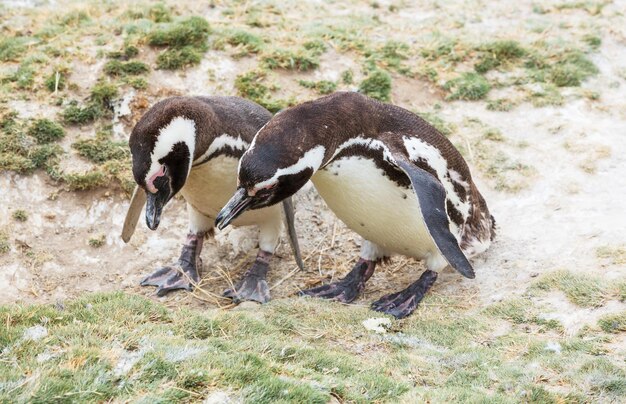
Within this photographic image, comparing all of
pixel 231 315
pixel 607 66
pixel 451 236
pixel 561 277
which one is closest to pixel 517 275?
pixel 561 277

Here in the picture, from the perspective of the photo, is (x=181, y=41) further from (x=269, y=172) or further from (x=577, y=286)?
(x=577, y=286)

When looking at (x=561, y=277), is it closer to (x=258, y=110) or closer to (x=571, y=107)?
(x=258, y=110)

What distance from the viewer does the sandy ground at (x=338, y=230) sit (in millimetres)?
5543

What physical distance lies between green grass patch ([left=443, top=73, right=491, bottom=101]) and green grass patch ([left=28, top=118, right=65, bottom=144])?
→ 3.60 metres

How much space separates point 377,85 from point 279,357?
4207mm

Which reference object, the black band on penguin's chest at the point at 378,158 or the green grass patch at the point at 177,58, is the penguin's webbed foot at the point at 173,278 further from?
the green grass patch at the point at 177,58

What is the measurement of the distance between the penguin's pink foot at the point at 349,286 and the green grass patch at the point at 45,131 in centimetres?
252

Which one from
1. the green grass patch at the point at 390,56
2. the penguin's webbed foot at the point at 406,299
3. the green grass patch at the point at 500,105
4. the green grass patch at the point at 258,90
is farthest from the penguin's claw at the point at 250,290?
the green grass patch at the point at 500,105

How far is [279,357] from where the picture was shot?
3928mm

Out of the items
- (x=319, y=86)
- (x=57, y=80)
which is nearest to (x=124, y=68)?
(x=57, y=80)

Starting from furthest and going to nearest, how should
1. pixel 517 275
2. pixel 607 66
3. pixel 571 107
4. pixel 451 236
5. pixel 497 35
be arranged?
pixel 497 35, pixel 607 66, pixel 571 107, pixel 517 275, pixel 451 236

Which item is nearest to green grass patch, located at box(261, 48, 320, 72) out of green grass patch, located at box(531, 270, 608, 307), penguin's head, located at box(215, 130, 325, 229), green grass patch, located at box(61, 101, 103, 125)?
green grass patch, located at box(61, 101, 103, 125)

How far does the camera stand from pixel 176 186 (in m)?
4.96

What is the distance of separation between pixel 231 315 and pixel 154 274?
1416 mm
